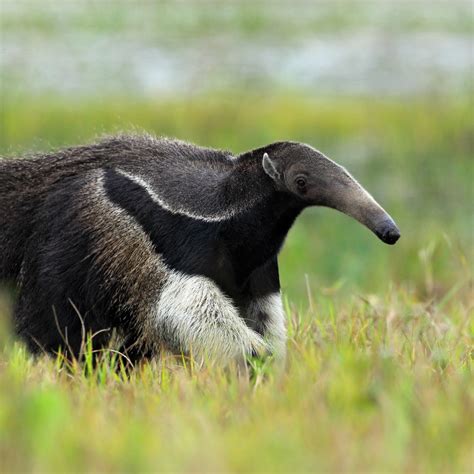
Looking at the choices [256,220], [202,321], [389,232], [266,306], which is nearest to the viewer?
[389,232]

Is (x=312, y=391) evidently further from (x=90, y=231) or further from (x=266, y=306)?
(x=90, y=231)

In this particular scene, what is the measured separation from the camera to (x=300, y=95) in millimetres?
19109

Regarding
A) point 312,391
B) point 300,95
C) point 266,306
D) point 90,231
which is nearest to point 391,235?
point 266,306

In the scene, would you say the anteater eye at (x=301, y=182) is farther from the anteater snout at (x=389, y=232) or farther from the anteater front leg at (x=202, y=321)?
the anteater front leg at (x=202, y=321)

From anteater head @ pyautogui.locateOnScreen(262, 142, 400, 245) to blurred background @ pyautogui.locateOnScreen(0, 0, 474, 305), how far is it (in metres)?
1.62

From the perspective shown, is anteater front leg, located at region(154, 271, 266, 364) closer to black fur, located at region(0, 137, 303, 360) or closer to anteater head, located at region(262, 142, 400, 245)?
black fur, located at region(0, 137, 303, 360)

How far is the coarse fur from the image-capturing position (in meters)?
5.70

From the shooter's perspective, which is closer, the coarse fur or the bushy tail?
the coarse fur

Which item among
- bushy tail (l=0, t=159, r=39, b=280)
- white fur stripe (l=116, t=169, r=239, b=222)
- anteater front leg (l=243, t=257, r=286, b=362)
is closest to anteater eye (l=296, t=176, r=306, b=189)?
white fur stripe (l=116, t=169, r=239, b=222)

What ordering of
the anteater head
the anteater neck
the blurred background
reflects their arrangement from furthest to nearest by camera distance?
the blurred background < the anteater neck < the anteater head

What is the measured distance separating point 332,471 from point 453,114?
14.0 m

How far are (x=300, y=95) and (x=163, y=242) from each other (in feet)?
44.4

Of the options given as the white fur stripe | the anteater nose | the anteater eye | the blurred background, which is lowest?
the blurred background

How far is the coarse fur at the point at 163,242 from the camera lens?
5.70 meters
